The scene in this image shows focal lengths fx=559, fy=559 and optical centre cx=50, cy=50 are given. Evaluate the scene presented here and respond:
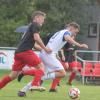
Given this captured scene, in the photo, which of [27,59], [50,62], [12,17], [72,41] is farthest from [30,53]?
[12,17]

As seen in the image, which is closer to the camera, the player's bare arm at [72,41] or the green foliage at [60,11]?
the player's bare arm at [72,41]

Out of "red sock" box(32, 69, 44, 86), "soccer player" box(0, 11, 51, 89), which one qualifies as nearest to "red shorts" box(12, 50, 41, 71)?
"soccer player" box(0, 11, 51, 89)

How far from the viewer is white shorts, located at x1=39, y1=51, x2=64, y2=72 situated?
44.8 feet

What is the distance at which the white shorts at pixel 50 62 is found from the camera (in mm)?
13664

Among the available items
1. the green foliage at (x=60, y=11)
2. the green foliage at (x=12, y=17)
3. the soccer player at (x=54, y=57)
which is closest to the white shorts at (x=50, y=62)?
the soccer player at (x=54, y=57)

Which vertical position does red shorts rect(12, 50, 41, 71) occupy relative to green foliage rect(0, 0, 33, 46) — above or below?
above

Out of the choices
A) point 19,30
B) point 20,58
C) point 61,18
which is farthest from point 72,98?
point 61,18

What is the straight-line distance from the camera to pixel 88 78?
84.5ft

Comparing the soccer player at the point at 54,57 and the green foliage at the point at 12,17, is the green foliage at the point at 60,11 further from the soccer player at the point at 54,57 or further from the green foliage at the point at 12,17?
the soccer player at the point at 54,57

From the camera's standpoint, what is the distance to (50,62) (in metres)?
13.7

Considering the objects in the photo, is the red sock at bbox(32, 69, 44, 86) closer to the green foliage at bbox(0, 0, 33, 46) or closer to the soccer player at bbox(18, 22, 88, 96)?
the soccer player at bbox(18, 22, 88, 96)

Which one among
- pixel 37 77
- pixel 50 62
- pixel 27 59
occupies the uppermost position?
pixel 27 59

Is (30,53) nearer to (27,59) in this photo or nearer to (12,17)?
(27,59)

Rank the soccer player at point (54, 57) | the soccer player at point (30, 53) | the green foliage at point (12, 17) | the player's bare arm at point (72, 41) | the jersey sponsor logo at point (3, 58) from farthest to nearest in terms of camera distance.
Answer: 1. the green foliage at point (12, 17)
2. the jersey sponsor logo at point (3, 58)
3. the soccer player at point (54, 57)
4. the player's bare arm at point (72, 41)
5. the soccer player at point (30, 53)
